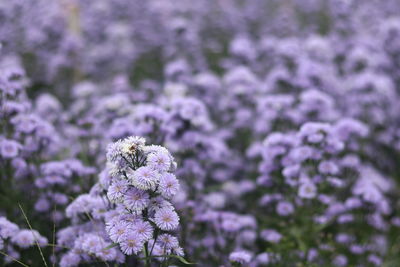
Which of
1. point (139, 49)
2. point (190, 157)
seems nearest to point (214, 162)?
point (190, 157)

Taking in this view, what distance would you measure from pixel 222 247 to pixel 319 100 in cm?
181

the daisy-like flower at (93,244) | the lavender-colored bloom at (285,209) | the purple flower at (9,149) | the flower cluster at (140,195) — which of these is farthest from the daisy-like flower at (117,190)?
the lavender-colored bloom at (285,209)

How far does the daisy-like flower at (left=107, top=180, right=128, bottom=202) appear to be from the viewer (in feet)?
7.77

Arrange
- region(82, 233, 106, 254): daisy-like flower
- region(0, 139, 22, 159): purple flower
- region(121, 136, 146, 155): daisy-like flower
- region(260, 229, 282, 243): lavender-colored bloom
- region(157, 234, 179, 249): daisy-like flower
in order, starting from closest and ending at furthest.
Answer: region(121, 136, 146, 155): daisy-like flower → region(157, 234, 179, 249): daisy-like flower → region(82, 233, 106, 254): daisy-like flower → region(0, 139, 22, 159): purple flower → region(260, 229, 282, 243): lavender-colored bloom

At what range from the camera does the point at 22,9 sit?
25.7ft

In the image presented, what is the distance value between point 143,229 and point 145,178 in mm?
273

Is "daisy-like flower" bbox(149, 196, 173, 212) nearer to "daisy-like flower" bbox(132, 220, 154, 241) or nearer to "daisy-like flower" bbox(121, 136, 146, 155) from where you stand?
"daisy-like flower" bbox(132, 220, 154, 241)

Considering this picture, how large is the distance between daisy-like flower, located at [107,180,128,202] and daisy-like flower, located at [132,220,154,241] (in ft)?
0.54

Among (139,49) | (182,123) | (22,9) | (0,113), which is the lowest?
(0,113)

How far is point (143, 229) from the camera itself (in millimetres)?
2342

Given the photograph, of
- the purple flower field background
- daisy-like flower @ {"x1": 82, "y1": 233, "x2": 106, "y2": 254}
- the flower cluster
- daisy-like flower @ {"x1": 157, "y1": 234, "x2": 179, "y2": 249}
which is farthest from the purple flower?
daisy-like flower @ {"x1": 157, "y1": 234, "x2": 179, "y2": 249}

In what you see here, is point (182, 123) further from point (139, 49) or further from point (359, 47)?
point (139, 49)

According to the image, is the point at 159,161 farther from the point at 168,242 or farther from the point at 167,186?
the point at 168,242

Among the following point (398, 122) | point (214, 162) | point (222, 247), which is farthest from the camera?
point (398, 122)
